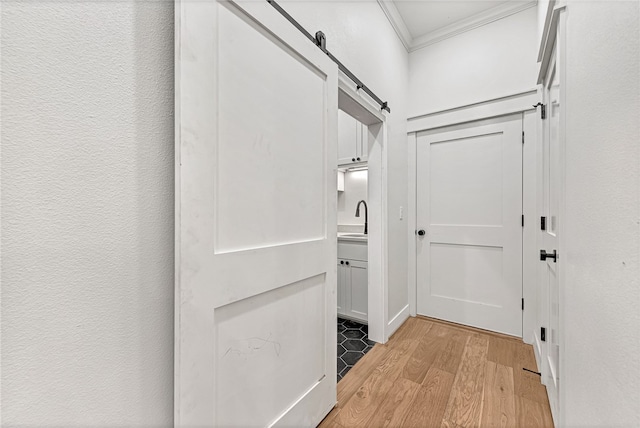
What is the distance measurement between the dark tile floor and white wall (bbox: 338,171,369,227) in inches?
51.1

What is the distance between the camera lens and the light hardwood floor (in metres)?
1.42

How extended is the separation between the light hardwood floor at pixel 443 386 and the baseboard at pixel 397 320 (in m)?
0.08

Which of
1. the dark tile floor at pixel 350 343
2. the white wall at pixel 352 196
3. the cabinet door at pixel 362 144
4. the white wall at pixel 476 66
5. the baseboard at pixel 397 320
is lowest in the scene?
the dark tile floor at pixel 350 343

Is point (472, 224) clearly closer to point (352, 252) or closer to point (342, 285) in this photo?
point (352, 252)

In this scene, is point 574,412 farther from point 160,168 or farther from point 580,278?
point 160,168

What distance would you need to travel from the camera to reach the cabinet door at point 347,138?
302 centimetres

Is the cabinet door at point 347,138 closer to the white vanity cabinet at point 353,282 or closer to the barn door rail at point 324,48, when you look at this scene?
Answer: the barn door rail at point 324,48

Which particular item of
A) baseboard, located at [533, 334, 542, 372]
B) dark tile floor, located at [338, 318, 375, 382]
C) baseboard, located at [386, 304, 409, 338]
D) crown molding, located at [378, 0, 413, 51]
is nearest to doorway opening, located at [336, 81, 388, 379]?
dark tile floor, located at [338, 318, 375, 382]

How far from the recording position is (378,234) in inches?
89.5

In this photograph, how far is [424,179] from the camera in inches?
108

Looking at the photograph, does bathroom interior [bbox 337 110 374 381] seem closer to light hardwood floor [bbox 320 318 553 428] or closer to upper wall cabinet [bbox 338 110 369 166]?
upper wall cabinet [bbox 338 110 369 166]

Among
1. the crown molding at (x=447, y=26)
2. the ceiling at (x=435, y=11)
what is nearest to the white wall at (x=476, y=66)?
the crown molding at (x=447, y=26)

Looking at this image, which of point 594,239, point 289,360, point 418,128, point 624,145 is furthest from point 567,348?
point 418,128

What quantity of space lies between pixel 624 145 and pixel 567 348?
35.4 inches
